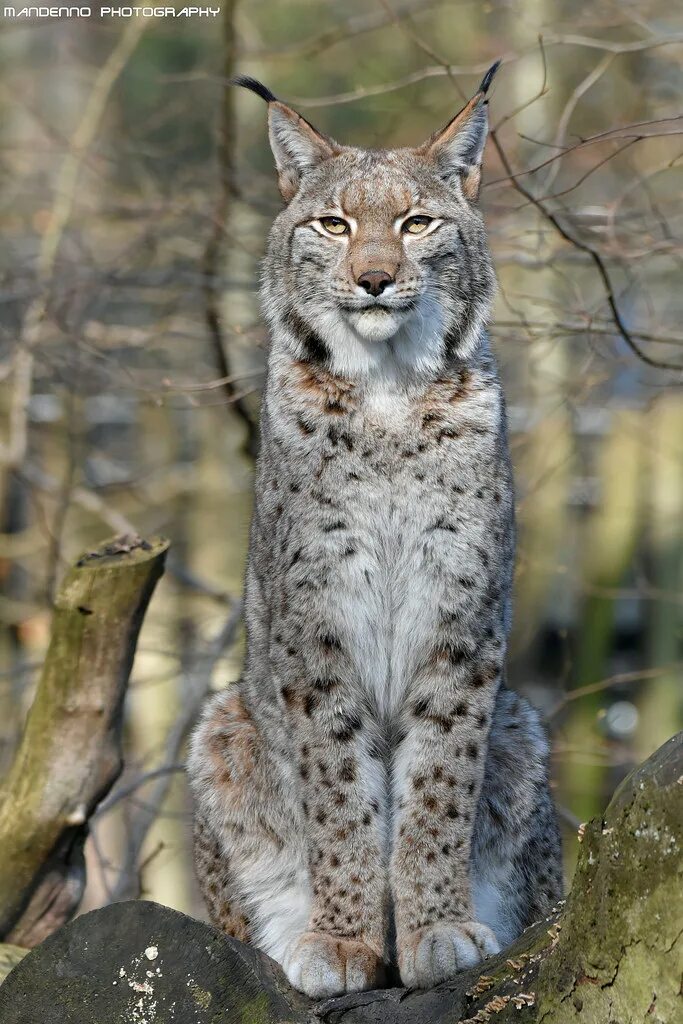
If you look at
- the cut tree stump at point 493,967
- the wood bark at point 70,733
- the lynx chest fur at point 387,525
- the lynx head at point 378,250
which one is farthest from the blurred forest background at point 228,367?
the cut tree stump at point 493,967

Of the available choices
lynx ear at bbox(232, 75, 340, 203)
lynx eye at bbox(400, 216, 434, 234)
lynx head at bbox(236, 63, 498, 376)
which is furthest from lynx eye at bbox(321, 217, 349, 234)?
lynx ear at bbox(232, 75, 340, 203)

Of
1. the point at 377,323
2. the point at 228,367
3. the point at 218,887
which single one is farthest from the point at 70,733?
the point at 228,367

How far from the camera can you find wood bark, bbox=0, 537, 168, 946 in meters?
4.74

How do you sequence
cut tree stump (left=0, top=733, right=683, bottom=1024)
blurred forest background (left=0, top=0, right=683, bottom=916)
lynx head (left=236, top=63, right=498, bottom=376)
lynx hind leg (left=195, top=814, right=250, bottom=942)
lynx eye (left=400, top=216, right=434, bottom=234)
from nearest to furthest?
cut tree stump (left=0, top=733, right=683, bottom=1024) → lynx head (left=236, top=63, right=498, bottom=376) → lynx eye (left=400, top=216, right=434, bottom=234) → lynx hind leg (left=195, top=814, right=250, bottom=942) → blurred forest background (left=0, top=0, right=683, bottom=916)

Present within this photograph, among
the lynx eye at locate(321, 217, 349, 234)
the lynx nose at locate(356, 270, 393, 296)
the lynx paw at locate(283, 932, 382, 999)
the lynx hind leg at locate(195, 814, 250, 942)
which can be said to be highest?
the lynx eye at locate(321, 217, 349, 234)

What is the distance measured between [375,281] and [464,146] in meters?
0.74

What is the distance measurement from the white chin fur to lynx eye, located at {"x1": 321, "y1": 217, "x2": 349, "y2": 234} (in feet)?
1.19

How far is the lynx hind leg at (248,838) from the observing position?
4.21 meters

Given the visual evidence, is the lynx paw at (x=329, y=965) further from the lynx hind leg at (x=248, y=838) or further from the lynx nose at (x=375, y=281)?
the lynx nose at (x=375, y=281)

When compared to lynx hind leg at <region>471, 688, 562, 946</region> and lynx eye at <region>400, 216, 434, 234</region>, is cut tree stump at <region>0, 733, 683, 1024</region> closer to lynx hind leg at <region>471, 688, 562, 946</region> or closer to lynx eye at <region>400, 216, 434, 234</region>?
lynx hind leg at <region>471, 688, 562, 946</region>

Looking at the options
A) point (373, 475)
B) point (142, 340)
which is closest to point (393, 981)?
point (373, 475)

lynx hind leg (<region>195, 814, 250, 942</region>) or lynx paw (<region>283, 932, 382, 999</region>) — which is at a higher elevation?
lynx paw (<region>283, 932, 382, 999</region>)

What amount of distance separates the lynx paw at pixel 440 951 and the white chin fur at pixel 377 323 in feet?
5.33

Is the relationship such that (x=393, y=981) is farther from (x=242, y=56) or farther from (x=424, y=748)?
(x=242, y=56)
